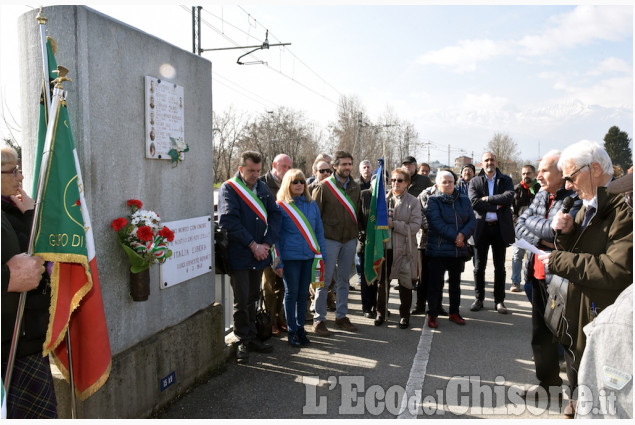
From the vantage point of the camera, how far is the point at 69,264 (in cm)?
268

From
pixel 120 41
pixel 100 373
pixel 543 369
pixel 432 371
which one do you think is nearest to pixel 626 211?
pixel 543 369

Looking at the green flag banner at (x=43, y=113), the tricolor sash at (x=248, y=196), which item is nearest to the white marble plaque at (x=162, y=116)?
the tricolor sash at (x=248, y=196)

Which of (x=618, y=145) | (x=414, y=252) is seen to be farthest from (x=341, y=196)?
(x=618, y=145)

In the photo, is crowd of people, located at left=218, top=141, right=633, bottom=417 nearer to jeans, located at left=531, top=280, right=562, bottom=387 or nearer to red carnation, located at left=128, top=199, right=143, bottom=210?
jeans, located at left=531, top=280, right=562, bottom=387

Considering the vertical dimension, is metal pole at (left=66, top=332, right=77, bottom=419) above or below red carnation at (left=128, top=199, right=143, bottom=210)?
below

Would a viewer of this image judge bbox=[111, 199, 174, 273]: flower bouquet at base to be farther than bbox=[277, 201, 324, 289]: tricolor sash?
No

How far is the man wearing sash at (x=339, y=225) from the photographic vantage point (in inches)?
232

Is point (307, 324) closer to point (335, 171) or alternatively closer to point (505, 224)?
point (335, 171)

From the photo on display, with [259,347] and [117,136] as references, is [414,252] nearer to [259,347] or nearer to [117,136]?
[259,347]

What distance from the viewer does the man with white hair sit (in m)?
2.88

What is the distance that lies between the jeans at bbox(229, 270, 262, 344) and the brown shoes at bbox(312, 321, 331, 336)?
0.90 metres

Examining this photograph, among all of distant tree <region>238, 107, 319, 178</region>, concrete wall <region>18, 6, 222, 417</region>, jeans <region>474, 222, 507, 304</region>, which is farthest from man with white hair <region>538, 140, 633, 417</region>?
distant tree <region>238, 107, 319, 178</region>

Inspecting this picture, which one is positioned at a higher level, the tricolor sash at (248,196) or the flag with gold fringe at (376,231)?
the tricolor sash at (248,196)

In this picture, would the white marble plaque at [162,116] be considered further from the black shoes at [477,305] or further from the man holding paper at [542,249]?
the black shoes at [477,305]
